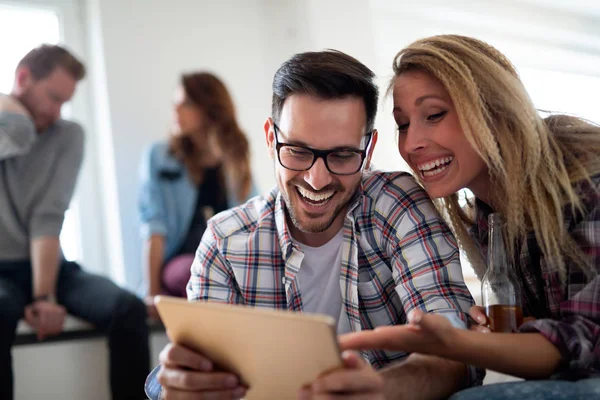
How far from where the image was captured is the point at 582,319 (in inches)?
41.6

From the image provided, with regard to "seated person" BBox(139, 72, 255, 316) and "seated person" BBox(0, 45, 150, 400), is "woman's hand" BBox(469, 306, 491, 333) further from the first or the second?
"seated person" BBox(139, 72, 255, 316)

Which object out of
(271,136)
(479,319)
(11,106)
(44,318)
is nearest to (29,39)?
(11,106)

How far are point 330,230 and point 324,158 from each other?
0.63ft

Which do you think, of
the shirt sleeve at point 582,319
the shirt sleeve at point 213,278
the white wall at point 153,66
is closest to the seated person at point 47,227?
the white wall at point 153,66

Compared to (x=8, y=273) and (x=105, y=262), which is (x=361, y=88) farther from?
(x=105, y=262)

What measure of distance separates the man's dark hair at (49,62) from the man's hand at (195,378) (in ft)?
6.04

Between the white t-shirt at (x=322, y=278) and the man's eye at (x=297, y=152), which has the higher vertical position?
the man's eye at (x=297, y=152)

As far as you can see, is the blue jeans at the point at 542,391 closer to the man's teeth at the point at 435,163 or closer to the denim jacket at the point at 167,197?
the man's teeth at the point at 435,163

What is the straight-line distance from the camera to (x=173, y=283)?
107 inches

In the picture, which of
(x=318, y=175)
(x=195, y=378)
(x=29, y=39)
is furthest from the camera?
(x=29, y=39)

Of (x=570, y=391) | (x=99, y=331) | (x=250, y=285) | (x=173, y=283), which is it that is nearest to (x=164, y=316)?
(x=250, y=285)

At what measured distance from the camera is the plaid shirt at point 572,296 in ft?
3.37

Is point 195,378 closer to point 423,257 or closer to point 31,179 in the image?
point 423,257

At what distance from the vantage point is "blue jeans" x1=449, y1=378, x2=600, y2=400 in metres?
0.93
